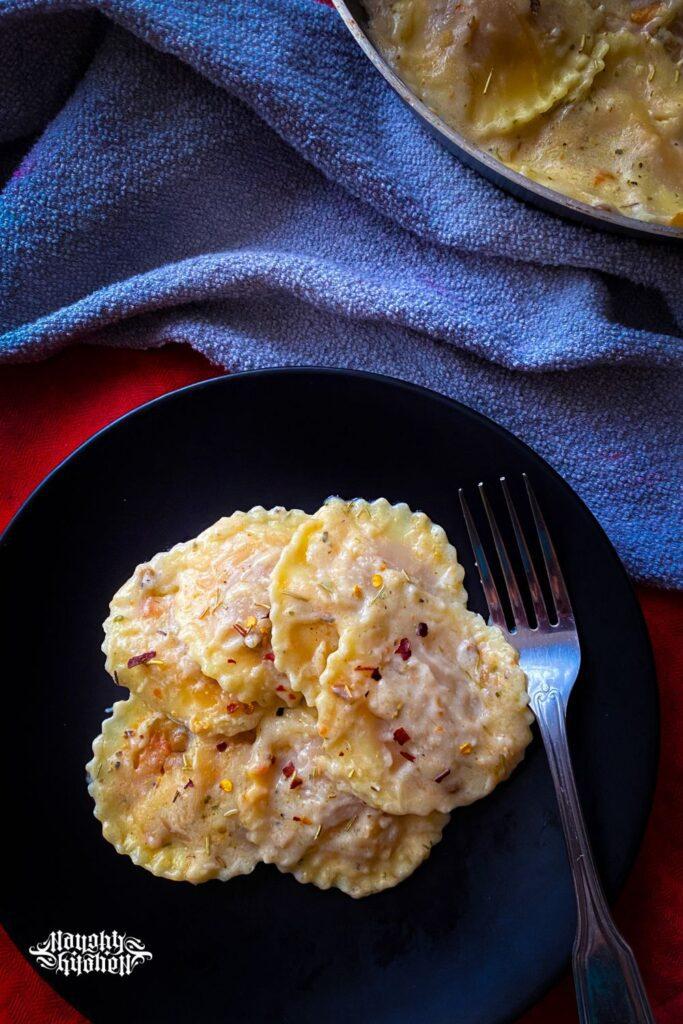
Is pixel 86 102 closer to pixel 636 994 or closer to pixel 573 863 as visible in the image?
pixel 573 863

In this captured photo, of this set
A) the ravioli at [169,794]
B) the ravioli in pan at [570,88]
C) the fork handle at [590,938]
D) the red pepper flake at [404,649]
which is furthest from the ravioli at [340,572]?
the ravioli in pan at [570,88]

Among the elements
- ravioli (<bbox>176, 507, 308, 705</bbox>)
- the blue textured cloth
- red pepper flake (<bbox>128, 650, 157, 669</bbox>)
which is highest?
the blue textured cloth

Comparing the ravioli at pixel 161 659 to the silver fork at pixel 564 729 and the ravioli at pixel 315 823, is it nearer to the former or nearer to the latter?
the ravioli at pixel 315 823

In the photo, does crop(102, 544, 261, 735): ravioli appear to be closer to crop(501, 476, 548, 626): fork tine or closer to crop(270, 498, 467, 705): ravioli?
crop(270, 498, 467, 705): ravioli

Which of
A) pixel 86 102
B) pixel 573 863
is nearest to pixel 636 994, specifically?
pixel 573 863

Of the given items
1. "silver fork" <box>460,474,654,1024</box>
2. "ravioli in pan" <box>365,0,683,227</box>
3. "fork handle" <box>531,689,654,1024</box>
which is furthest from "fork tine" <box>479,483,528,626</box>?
"ravioli in pan" <box>365,0,683,227</box>

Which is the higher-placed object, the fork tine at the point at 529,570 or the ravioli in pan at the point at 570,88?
→ the ravioli in pan at the point at 570,88
